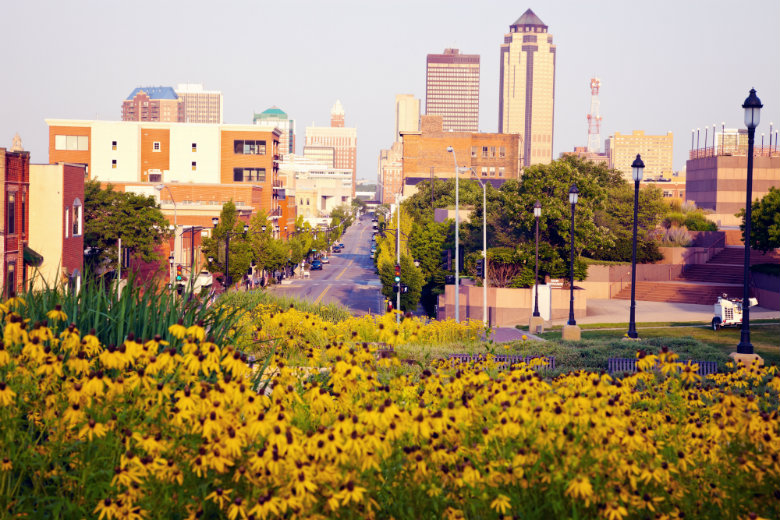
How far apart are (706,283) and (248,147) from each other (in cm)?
7073

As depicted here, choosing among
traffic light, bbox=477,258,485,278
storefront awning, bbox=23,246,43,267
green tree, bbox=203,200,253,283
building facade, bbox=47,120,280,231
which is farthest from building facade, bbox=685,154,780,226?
storefront awning, bbox=23,246,43,267

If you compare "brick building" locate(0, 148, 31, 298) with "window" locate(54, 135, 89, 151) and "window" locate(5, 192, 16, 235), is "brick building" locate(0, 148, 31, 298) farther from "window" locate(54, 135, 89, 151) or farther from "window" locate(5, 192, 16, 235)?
"window" locate(54, 135, 89, 151)

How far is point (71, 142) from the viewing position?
371 ft

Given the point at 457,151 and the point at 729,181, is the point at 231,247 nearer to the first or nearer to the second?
the point at 729,181

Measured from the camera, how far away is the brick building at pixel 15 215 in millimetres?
39188

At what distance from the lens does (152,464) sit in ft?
20.1

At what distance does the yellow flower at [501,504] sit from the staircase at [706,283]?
51.5m

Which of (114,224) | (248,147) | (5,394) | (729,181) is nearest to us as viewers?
(5,394)

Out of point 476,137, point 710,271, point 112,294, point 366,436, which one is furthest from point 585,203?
point 476,137

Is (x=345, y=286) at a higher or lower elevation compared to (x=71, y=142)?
lower

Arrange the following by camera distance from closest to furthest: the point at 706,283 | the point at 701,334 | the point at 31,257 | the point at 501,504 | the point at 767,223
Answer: the point at 501,504
the point at 701,334
the point at 31,257
the point at 767,223
the point at 706,283

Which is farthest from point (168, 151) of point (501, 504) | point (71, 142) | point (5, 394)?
point (501, 504)

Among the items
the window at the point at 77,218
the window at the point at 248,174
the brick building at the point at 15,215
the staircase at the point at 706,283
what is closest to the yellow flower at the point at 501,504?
the brick building at the point at 15,215

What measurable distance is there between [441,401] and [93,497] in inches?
138
